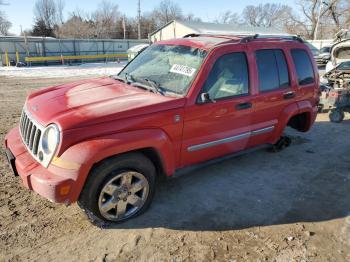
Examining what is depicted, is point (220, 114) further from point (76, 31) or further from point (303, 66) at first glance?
point (76, 31)

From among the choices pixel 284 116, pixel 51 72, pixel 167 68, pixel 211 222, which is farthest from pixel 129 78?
pixel 51 72

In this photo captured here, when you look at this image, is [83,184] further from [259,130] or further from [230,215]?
[259,130]

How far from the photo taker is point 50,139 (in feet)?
10.2

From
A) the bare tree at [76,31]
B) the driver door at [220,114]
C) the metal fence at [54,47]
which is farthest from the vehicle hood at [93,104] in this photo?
the bare tree at [76,31]

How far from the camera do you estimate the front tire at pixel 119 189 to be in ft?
10.5

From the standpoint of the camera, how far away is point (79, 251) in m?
3.13


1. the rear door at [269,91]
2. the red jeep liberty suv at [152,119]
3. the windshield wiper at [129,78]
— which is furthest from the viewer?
the rear door at [269,91]

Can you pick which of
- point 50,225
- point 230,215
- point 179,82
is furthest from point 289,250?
point 50,225

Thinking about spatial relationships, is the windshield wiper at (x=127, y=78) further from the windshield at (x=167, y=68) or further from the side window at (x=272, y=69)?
the side window at (x=272, y=69)

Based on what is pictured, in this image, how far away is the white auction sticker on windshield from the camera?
388 cm

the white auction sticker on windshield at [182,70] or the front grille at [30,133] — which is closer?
the front grille at [30,133]

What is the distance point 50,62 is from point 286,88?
27.5 meters

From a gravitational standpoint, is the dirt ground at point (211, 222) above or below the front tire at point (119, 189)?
below

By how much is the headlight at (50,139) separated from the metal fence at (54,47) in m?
26.5
